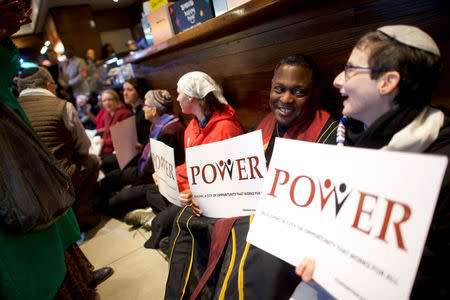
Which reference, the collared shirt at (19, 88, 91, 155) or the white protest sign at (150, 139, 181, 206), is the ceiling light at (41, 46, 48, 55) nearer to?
the collared shirt at (19, 88, 91, 155)

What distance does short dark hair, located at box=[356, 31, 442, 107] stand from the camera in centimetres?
66

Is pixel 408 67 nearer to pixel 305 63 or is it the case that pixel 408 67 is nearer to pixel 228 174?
pixel 305 63

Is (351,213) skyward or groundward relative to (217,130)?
groundward

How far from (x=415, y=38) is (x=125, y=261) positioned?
2.28m

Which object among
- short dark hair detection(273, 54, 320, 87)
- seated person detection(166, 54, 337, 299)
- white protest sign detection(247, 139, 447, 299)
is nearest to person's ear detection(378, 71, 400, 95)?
white protest sign detection(247, 139, 447, 299)

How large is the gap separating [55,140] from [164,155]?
3.67 feet

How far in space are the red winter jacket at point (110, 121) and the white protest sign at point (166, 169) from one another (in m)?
1.71

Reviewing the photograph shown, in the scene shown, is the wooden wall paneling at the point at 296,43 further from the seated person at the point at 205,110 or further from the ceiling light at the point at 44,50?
the ceiling light at the point at 44,50

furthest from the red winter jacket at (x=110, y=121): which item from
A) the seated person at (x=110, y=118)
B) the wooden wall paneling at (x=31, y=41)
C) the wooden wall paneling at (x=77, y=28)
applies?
the wooden wall paneling at (x=31, y=41)

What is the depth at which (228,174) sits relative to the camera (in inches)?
43.4

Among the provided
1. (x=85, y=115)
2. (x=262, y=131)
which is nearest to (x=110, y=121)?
(x=85, y=115)

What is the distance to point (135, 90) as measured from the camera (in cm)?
291

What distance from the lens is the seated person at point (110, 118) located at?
305 centimetres

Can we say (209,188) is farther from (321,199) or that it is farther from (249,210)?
(321,199)
